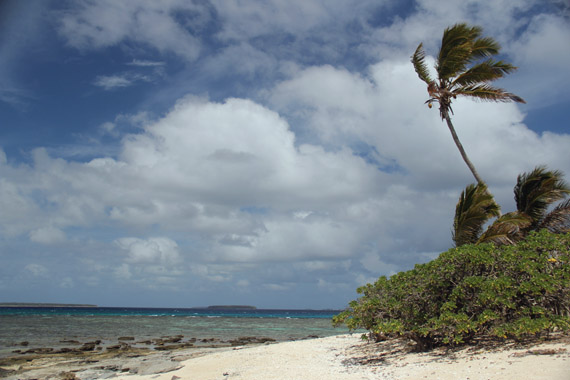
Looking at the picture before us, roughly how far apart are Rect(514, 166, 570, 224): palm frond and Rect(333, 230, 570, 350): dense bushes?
157 inches

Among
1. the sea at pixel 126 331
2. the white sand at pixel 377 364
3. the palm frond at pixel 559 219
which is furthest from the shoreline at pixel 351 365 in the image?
the sea at pixel 126 331

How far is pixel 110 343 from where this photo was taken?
23.7m

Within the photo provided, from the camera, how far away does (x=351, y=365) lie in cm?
1022

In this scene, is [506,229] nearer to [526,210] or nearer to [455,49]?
[526,210]

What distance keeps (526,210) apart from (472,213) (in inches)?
76.6

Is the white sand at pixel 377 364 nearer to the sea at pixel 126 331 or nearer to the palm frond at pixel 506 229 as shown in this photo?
the palm frond at pixel 506 229

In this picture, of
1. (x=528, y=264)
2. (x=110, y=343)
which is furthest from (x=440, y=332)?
(x=110, y=343)

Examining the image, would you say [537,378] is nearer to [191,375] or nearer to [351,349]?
[351,349]

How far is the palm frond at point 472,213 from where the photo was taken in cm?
1296

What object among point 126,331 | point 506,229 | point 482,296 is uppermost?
point 506,229

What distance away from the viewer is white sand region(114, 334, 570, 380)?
7.27m

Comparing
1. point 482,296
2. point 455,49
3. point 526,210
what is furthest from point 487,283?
point 455,49

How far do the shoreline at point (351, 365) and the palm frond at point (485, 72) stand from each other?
8777mm

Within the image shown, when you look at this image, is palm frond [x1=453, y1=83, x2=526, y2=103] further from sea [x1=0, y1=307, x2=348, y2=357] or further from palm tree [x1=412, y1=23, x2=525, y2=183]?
sea [x1=0, y1=307, x2=348, y2=357]
